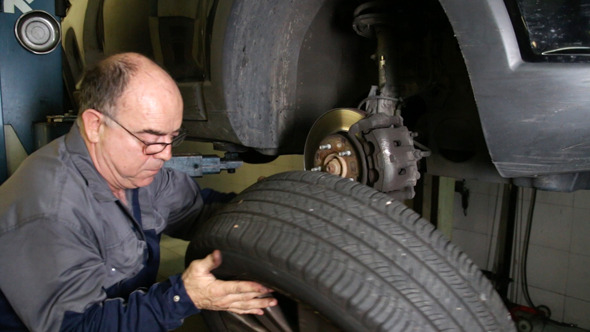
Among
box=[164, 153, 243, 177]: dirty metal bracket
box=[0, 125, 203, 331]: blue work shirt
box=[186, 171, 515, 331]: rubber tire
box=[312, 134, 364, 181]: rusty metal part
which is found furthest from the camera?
box=[164, 153, 243, 177]: dirty metal bracket

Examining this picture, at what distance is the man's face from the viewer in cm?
103

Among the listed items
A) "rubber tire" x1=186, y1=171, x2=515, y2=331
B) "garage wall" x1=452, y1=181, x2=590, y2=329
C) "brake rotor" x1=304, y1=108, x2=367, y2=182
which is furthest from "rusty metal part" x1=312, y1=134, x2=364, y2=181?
"garage wall" x1=452, y1=181, x2=590, y2=329

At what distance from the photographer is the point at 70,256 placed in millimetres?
923

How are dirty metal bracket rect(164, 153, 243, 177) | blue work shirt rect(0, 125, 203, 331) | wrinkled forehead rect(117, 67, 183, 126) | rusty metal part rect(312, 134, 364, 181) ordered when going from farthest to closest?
dirty metal bracket rect(164, 153, 243, 177) → rusty metal part rect(312, 134, 364, 181) → wrinkled forehead rect(117, 67, 183, 126) → blue work shirt rect(0, 125, 203, 331)

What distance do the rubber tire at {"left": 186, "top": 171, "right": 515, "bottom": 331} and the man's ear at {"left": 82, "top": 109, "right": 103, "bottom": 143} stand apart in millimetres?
385

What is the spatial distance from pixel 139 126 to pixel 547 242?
84.8 inches

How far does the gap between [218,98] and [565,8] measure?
94cm

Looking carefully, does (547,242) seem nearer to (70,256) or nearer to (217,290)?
(217,290)

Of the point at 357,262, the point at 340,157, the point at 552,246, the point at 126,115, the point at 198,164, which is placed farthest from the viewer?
the point at 552,246

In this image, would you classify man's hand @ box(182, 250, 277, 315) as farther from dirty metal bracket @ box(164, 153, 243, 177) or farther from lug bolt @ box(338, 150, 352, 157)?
dirty metal bracket @ box(164, 153, 243, 177)

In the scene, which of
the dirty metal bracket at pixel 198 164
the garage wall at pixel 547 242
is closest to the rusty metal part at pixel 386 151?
the dirty metal bracket at pixel 198 164

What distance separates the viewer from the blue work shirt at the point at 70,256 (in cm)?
89

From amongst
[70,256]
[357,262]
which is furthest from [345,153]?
[70,256]

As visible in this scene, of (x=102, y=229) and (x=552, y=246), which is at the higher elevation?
(x=102, y=229)
